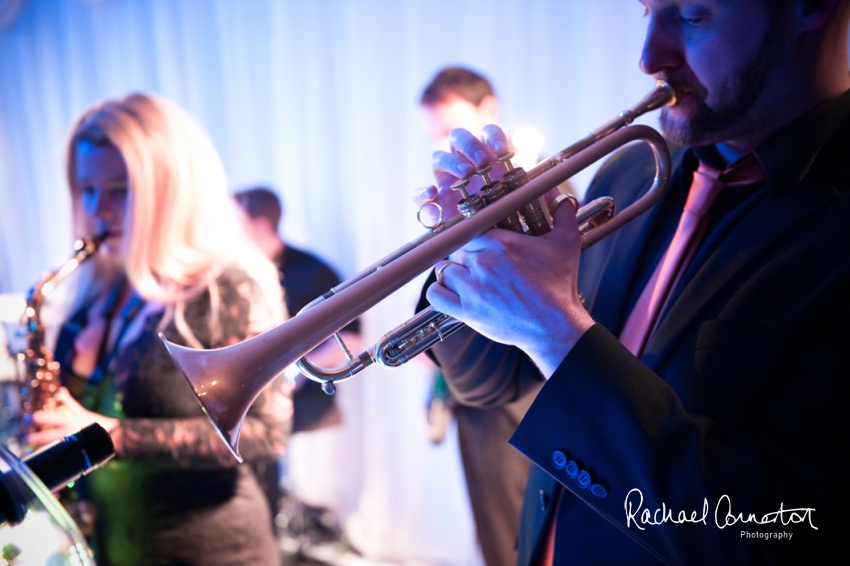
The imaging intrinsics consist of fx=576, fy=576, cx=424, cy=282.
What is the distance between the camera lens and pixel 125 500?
71.8 inches

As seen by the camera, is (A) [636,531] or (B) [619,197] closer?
(A) [636,531]

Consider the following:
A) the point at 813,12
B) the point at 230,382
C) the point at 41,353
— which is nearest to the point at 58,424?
the point at 41,353

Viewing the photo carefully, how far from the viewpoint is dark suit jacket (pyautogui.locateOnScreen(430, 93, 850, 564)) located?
890 millimetres

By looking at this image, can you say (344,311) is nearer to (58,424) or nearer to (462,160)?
(462,160)

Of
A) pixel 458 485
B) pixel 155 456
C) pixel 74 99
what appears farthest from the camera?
pixel 74 99

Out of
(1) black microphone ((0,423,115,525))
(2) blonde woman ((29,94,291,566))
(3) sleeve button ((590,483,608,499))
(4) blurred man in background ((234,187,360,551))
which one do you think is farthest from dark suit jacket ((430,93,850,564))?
(4) blurred man in background ((234,187,360,551))

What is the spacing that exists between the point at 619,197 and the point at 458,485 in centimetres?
287

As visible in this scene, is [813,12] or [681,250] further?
[681,250]

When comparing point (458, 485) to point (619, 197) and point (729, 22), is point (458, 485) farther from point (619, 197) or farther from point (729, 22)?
point (729, 22)

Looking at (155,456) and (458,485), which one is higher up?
(155,456)

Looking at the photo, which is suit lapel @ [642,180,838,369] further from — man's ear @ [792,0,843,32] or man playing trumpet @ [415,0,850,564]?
man's ear @ [792,0,843,32]

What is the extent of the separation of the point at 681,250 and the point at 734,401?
0.35 metres

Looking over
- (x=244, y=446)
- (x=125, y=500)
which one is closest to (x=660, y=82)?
(x=244, y=446)

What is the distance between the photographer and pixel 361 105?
3.94 metres
